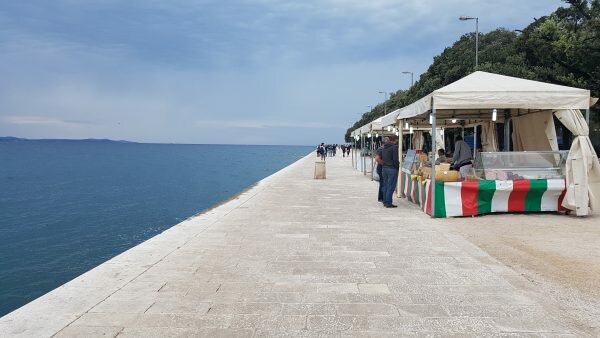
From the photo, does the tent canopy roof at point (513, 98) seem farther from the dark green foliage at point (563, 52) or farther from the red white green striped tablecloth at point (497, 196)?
the dark green foliage at point (563, 52)

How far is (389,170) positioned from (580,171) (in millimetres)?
3775

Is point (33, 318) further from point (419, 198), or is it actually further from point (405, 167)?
point (405, 167)

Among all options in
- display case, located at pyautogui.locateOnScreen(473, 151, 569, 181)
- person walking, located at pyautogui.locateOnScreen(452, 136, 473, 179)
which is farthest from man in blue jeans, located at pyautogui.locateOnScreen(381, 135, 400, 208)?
display case, located at pyautogui.locateOnScreen(473, 151, 569, 181)

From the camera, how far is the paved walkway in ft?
12.2

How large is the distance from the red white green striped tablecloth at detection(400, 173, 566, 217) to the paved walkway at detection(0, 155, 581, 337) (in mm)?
1683

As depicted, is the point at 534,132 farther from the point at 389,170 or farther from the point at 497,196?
the point at 389,170

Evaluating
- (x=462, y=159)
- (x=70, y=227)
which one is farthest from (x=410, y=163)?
(x=70, y=227)

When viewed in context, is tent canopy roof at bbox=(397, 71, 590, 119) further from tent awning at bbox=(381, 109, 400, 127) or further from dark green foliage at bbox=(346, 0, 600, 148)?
dark green foliage at bbox=(346, 0, 600, 148)

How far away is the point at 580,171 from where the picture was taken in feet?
28.8

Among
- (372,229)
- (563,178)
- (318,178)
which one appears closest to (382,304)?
(372,229)

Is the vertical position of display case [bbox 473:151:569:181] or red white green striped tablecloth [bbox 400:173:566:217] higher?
display case [bbox 473:151:569:181]

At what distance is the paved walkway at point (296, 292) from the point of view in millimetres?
3705

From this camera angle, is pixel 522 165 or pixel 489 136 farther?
pixel 489 136

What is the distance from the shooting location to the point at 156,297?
14.6 feet
